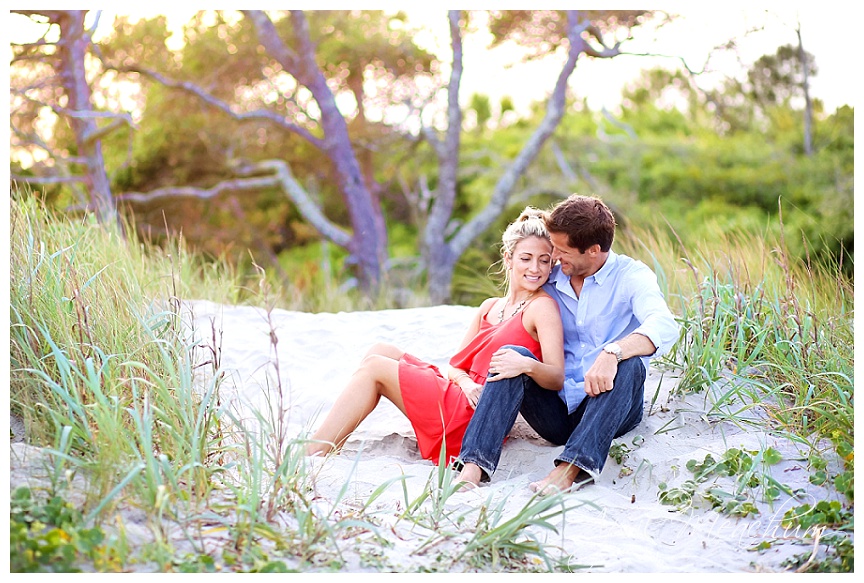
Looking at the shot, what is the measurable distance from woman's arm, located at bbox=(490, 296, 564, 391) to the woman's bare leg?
571mm

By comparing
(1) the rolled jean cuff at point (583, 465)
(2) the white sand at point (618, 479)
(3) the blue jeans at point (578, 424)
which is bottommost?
(2) the white sand at point (618, 479)

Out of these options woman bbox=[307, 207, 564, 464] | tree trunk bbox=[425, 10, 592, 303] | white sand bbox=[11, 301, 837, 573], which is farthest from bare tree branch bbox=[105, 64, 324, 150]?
woman bbox=[307, 207, 564, 464]

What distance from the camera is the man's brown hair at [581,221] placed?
3.04 metres

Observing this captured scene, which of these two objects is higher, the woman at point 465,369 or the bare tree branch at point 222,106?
the bare tree branch at point 222,106

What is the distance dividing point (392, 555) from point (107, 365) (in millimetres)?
1175

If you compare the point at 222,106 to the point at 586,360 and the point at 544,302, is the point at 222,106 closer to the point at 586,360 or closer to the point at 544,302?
the point at 544,302

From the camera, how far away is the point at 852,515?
2.54 m

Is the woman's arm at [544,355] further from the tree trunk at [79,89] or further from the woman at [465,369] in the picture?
the tree trunk at [79,89]

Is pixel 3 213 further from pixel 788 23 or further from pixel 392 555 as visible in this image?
pixel 788 23

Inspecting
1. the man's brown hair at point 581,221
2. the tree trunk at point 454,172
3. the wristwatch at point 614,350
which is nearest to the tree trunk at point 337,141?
the tree trunk at point 454,172

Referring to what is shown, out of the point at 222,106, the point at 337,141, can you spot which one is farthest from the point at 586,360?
the point at 222,106

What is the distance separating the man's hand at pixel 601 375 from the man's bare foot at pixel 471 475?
1.60 feet

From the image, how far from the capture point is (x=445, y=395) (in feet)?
10.8

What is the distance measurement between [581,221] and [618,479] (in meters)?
0.98
